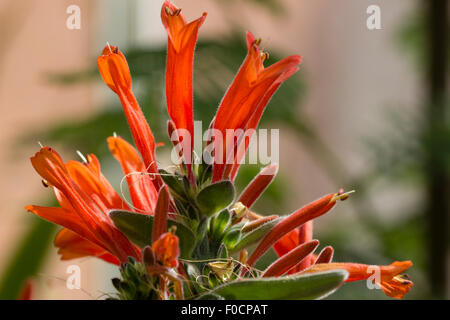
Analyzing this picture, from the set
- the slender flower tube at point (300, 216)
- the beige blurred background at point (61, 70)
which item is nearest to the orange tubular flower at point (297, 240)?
the slender flower tube at point (300, 216)

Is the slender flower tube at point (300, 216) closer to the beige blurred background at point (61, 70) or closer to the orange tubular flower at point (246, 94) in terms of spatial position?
the orange tubular flower at point (246, 94)

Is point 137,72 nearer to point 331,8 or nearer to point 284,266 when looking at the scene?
point 284,266

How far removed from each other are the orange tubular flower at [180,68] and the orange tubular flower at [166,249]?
1.9 inches

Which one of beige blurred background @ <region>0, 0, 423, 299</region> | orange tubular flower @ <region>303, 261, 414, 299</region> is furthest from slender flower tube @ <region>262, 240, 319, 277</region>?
beige blurred background @ <region>0, 0, 423, 299</region>

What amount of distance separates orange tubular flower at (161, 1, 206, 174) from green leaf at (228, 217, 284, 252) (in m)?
0.04

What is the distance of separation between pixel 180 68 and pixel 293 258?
8cm

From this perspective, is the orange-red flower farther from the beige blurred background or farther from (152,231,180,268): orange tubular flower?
the beige blurred background

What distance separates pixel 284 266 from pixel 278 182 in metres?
0.81

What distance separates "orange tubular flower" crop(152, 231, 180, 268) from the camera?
6.4 inches

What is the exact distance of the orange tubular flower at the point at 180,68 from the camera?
0.21m

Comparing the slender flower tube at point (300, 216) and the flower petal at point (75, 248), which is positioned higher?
the slender flower tube at point (300, 216)

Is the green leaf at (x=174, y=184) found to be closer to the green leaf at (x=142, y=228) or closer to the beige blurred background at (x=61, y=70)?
the green leaf at (x=142, y=228)

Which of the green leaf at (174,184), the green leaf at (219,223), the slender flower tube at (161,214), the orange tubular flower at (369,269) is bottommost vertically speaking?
the orange tubular flower at (369,269)

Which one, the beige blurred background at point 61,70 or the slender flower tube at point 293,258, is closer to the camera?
the slender flower tube at point 293,258
